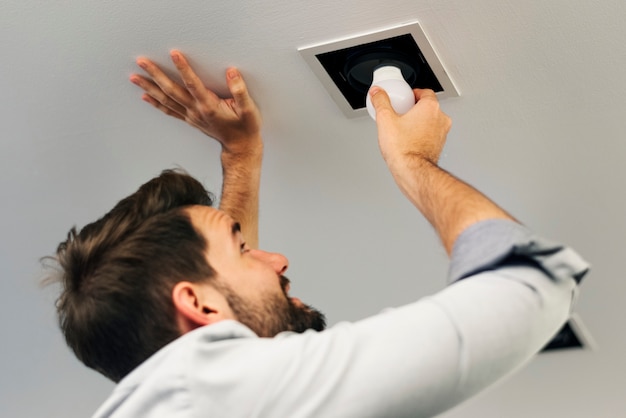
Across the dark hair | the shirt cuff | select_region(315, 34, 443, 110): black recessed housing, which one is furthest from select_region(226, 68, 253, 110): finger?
the shirt cuff

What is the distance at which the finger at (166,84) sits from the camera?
125 centimetres

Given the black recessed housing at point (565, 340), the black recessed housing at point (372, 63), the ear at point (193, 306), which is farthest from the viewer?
the black recessed housing at point (565, 340)

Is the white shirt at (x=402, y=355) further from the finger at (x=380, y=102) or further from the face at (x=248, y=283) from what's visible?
the finger at (x=380, y=102)

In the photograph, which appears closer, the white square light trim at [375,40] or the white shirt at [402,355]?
the white shirt at [402,355]

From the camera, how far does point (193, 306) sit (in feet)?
3.20

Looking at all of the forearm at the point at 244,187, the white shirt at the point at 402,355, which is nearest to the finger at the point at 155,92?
the forearm at the point at 244,187

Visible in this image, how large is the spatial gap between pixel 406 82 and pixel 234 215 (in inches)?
12.6

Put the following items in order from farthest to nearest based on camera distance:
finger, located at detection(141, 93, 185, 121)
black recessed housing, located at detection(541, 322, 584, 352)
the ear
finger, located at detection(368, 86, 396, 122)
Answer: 1. black recessed housing, located at detection(541, 322, 584, 352)
2. finger, located at detection(141, 93, 185, 121)
3. finger, located at detection(368, 86, 396, 122)
4. the ear

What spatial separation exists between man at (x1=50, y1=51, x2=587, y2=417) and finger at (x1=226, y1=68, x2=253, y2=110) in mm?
182

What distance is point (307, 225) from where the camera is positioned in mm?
1584

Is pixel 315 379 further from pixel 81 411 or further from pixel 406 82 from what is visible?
pixel 81 411

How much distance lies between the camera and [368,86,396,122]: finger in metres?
1.11

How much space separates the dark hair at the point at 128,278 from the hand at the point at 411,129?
244 millimetres

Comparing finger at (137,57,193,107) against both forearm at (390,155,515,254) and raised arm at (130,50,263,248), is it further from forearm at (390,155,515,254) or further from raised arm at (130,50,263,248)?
forearm at (390,155,515,254)
